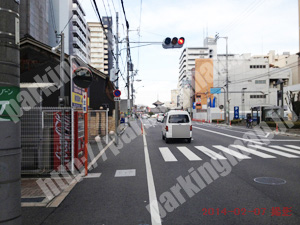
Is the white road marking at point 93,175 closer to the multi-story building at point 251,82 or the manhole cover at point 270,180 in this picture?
the manhole cover at point 270,180

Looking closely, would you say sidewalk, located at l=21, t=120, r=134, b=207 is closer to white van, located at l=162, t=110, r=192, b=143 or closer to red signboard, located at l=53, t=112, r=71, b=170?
red signboard, located at l=53, t=112, r=71, b=170

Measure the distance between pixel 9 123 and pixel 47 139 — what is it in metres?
5.38

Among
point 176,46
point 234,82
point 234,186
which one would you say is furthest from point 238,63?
point 234,186

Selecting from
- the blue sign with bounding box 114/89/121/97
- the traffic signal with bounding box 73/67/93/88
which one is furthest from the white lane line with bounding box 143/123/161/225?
the blue sign with bounding box 114/89/121/97

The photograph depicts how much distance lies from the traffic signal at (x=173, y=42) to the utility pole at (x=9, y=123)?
895cm

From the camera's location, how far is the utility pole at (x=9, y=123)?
2.12 meters

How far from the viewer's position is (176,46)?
430 inches

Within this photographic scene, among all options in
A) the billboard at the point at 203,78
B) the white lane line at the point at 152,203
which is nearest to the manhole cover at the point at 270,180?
the white lane line at the point at 152,203

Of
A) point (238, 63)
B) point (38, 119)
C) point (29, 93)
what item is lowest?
point (38, 119)

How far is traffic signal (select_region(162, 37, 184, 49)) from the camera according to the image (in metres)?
10.7

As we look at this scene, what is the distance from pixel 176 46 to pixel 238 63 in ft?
216

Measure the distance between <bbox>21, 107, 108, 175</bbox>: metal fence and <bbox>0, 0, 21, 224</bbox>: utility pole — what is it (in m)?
5.23

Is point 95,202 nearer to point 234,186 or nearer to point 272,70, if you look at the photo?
point 234,186

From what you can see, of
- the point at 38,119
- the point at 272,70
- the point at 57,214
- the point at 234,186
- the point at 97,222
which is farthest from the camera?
the point at 272,70
